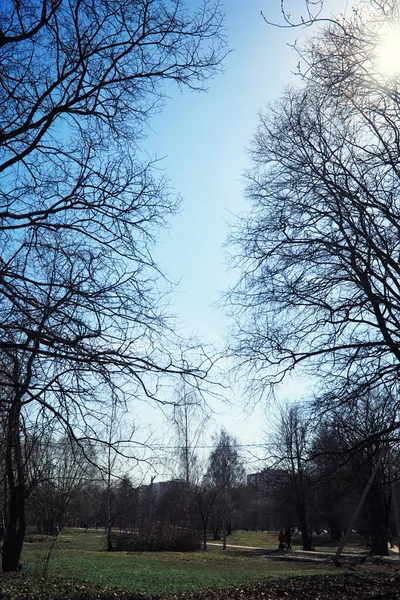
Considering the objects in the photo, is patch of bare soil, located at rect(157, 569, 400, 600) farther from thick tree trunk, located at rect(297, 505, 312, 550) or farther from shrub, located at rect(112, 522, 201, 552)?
thick tree trunk, located at rect(297, 505, 312, 550)

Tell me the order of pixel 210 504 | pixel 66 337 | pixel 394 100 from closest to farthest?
1. pixel 66 337
2. pixel 394 100
3. pixel 210 504

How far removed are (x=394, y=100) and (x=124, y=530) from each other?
117 ft

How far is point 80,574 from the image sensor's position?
15.1 meters

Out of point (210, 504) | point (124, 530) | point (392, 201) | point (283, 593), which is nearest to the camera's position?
point (392, 201)

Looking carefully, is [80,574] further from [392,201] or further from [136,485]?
[392,201]

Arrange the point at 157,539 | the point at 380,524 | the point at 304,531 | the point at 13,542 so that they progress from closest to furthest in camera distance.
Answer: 1. the point at 13,542
2. the point at 380,524
3. the point at 157,539
4. the point at 304,531

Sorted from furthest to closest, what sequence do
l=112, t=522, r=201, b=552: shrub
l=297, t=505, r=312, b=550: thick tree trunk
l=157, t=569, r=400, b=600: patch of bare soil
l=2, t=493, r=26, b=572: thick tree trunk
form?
l=297, t=505, r=312, b=550: thick tree trunk < l=112, t=522, r=201, b=552: shrub < l=2, t=493, r=26, b=572: thick tree trunk < l=157, t=569, r=400, b=600: patch of bare soil

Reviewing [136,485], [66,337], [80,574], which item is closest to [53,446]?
[136,485]

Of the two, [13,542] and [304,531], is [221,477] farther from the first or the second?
[13,542]

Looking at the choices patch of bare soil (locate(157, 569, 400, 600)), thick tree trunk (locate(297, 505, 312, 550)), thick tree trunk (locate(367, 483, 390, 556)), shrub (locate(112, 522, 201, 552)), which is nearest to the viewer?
patch of bare soil (locate(157, 569, 400, 600))

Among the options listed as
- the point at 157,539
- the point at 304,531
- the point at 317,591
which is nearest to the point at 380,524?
the point at 304,531

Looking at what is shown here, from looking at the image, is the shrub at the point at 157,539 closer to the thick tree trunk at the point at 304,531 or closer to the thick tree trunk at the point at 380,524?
the thick tree trunk at the point at 304,531

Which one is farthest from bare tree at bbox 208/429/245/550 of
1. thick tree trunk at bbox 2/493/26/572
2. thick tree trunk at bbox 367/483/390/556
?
thick tree trunk at bbox 2/493/26/572

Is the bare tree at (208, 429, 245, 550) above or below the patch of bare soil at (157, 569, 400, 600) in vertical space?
above
